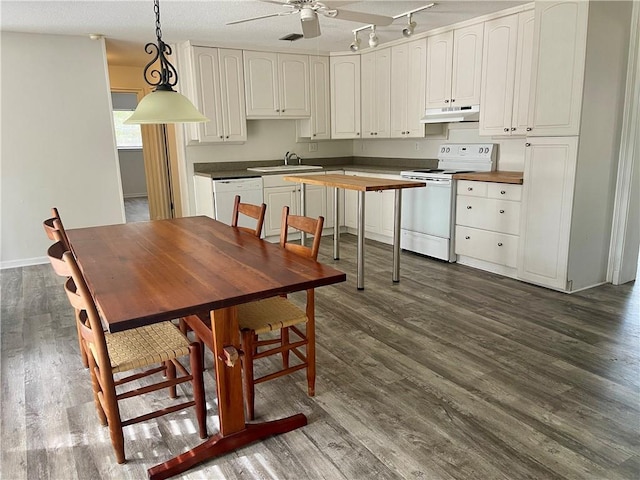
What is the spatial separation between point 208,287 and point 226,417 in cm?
60

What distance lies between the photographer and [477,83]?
4461mm

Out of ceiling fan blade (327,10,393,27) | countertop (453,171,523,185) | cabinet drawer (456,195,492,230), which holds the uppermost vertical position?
ceiling fan blade (327,10,393,27)

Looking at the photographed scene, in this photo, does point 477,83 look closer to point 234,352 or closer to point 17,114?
point 234,352

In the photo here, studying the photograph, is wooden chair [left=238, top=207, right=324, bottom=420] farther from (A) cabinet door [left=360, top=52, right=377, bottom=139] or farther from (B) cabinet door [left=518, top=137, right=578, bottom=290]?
(A) cabinet door [left=360, top=52, right=377, bottom=139]

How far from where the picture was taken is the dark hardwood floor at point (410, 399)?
6.17 feet

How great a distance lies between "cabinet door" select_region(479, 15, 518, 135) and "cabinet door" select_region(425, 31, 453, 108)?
0.43 m

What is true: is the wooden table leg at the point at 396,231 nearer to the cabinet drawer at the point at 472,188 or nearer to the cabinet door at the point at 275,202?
the cabinet drawer at the point at 472,188

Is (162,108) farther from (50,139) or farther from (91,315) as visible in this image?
(50,139)

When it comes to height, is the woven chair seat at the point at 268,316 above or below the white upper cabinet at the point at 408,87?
below

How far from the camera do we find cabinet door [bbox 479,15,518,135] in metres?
4.12

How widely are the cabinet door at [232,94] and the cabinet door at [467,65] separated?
2.37 meters

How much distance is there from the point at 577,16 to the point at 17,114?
501 centimetres

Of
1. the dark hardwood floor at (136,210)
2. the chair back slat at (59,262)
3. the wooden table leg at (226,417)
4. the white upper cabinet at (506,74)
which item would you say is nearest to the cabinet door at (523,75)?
the white upper cabinet at (506,74)

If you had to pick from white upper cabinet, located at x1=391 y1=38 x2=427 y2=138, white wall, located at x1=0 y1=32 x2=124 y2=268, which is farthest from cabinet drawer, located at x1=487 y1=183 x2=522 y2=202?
white wall, located at x1=0 y1=32 x2=124 y2=268
